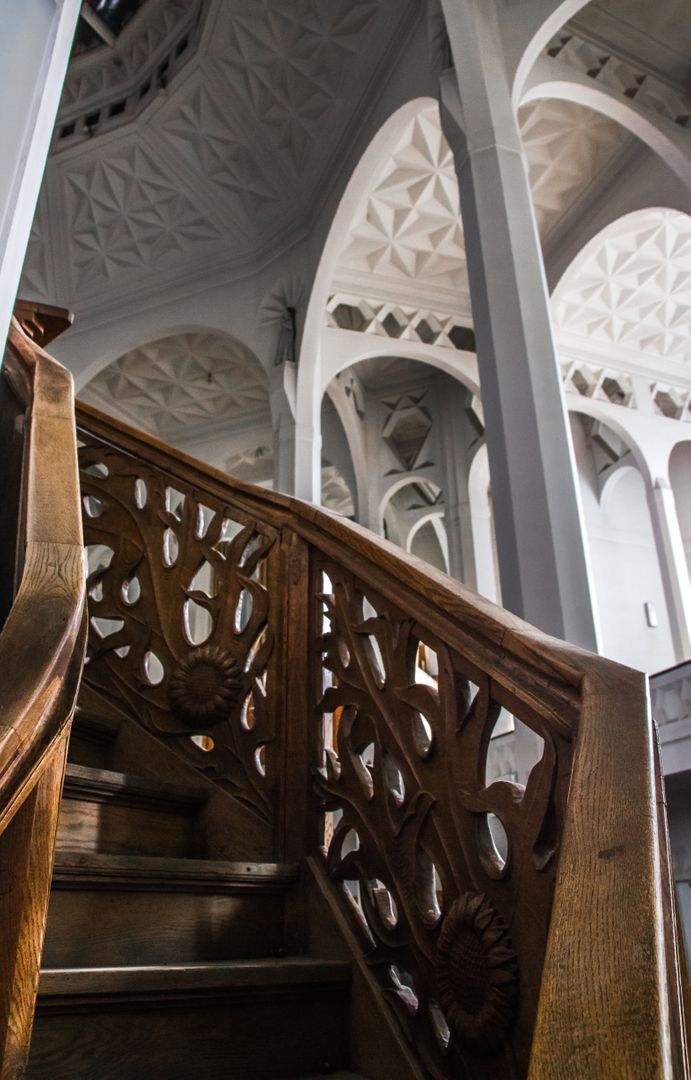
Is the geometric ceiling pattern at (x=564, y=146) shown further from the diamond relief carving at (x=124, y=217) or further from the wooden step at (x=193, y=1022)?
the wooden step at (x=193, y=1022)

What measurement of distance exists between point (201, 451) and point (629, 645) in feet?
24.1

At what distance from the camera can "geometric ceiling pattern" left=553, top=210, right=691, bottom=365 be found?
9.80 metres

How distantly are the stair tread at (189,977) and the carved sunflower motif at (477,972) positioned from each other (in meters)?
0.35

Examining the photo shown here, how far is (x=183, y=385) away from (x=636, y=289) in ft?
21.5

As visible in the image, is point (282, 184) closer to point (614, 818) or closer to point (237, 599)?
point (237, 599)

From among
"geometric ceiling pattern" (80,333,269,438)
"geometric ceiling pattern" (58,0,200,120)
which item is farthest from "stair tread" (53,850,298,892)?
"geometric ceiling pattern" (80,333,269,438)

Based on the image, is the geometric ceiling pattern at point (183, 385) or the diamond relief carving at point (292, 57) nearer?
the diamond relief carving at point (292, 57)

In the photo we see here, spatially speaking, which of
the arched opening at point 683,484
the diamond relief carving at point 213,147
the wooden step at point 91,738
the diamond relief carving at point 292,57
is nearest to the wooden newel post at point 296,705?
the wooden step at point 91,738

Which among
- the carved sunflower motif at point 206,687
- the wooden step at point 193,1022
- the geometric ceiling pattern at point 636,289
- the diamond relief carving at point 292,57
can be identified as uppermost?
the diamond relief carving at point 292,57

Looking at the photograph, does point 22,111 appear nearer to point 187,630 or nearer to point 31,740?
point 31,740

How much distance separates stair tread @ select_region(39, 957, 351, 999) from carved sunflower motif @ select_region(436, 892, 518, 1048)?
35cm

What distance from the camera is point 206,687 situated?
9.10 ft

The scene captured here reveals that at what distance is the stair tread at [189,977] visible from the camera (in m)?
1.60

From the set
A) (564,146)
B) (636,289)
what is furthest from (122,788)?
(636,289)
